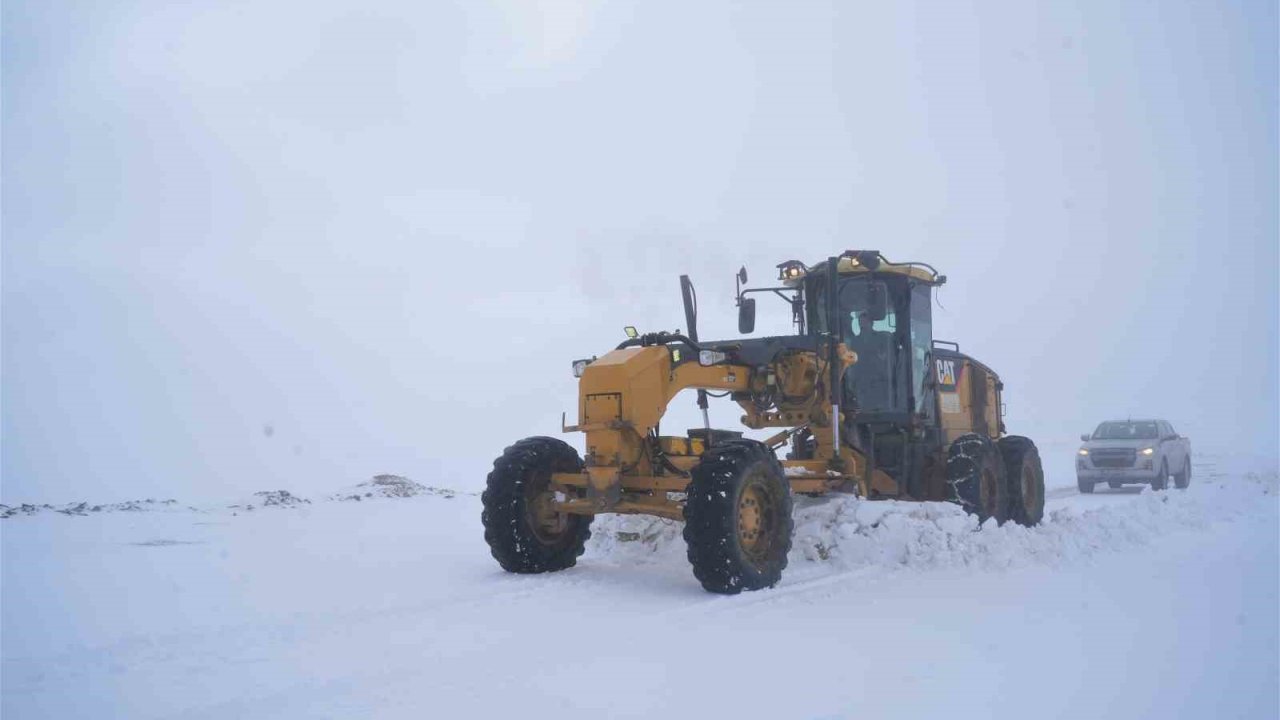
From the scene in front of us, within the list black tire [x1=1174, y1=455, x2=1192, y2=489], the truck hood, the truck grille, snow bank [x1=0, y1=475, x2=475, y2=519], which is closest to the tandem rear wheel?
the truck grille

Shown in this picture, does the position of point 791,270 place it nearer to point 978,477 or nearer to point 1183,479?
point 978,477

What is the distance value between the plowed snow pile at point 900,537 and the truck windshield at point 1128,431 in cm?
965

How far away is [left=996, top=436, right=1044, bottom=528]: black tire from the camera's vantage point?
11.0 m

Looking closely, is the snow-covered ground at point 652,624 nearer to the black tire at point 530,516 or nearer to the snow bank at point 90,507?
the black tire at point 530,516

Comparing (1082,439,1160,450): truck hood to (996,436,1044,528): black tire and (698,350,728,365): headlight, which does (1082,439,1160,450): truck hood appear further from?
(698,350,728,365): headlight

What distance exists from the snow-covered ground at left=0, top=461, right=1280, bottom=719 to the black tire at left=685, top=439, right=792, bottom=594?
21 centimetres

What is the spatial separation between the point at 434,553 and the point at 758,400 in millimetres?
3644

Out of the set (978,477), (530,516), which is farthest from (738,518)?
(978,477)

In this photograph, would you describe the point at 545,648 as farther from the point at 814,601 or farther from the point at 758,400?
the point at 758,400

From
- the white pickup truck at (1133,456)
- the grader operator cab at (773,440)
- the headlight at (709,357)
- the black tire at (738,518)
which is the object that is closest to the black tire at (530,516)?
the grader operator cab at (773,440)

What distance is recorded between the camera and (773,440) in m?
8.88

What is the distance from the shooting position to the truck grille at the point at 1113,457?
57.8 ft

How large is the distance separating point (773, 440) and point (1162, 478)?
500 inches

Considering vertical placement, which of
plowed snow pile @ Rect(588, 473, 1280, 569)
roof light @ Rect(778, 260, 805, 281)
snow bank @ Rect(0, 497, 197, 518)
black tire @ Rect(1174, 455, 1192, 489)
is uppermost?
roof light @ Rect(778, 260, 805, 281)
